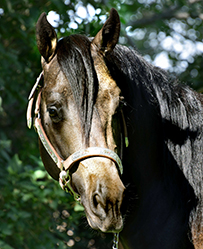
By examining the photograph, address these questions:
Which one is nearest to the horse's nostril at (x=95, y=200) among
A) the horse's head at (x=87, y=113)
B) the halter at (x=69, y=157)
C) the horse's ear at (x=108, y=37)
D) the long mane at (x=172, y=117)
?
the horse's head at (x=87, y=113)

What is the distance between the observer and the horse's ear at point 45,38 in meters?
1.52

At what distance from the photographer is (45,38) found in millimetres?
1554

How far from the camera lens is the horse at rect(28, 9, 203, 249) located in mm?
1374

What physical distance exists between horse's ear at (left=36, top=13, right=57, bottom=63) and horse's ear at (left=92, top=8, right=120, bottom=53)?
0.21m

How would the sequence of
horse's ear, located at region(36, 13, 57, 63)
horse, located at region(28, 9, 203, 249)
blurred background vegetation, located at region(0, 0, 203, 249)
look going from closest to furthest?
Result: 1. horse, located at region(28, 9, 203, 249)
2. horse's ear, located at region(36, 13, 57, 63)
3. blurred background vegetation, located at region(0, 0, 203, 249)

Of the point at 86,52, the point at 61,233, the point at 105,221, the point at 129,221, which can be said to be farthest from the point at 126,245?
the point at 61,233

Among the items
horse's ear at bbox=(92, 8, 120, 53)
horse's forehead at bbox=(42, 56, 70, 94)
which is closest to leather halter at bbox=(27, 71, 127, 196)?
horse's forehead at bbox=(42, 56, 70, 94)

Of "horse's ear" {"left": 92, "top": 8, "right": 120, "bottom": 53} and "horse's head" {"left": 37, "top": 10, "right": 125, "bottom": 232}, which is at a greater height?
"horse's ear" {"left": 92, "top": 8, "right": 120, "bottom": 53}

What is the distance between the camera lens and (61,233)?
3.13 metres

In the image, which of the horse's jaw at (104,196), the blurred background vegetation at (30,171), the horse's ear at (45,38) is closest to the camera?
the horse's jaw at (104,196)

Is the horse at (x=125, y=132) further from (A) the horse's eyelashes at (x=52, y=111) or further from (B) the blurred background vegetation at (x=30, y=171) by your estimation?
(B) the blurred background vegetation at (x=30, y=171)

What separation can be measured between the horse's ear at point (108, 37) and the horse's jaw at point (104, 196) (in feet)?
2.04

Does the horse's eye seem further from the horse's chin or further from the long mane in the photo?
the horse's chin

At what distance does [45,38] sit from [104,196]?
33.7 inches
